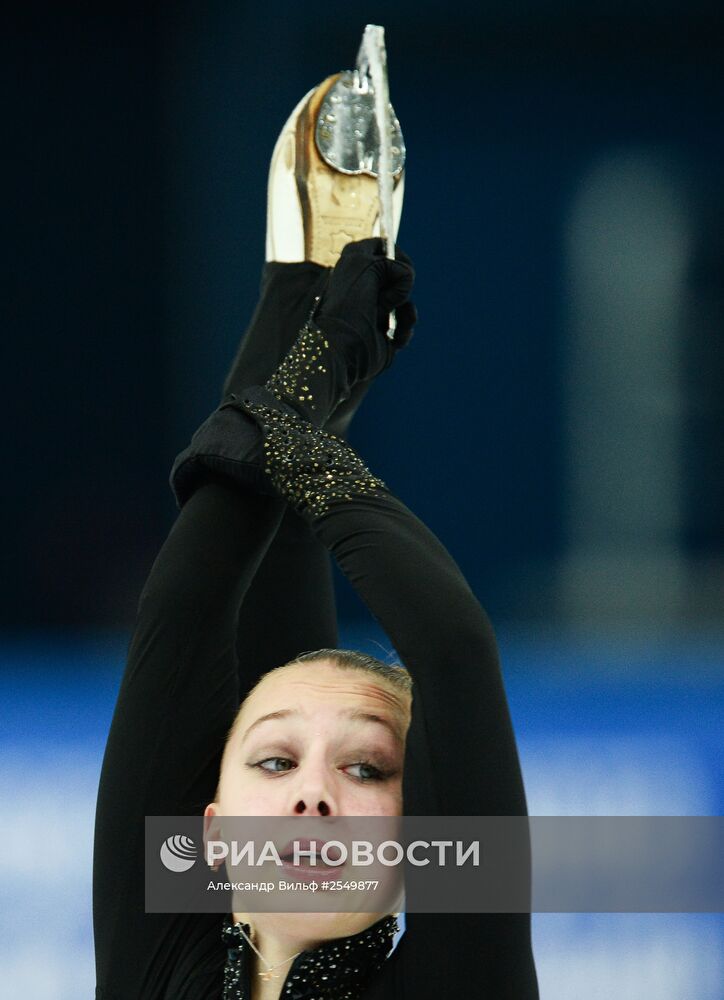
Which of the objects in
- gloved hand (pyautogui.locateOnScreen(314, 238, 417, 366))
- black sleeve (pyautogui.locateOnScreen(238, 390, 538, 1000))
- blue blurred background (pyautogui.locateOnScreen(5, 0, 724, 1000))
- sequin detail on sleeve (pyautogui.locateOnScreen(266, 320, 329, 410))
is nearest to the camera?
black sleeve (pyautogui.locateOnScreen(238, 390, 538, 1000))

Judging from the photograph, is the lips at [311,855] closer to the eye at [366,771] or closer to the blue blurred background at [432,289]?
the eye at [366,771]

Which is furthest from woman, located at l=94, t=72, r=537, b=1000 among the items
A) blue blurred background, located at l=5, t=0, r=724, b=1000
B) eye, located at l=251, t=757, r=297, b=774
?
blue blurred background, located at l=5, t=0, r=724, b=1000

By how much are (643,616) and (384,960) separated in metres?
3.05

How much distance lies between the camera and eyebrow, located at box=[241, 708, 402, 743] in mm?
968

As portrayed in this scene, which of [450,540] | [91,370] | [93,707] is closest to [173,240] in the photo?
[91,370]

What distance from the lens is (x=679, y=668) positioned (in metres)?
3.32

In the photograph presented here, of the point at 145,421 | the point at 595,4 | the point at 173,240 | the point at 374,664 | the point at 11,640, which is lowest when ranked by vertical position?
the point at 374,664

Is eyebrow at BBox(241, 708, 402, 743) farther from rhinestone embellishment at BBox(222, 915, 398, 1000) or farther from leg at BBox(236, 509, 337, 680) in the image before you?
leg at BBox(236, 509, 337, 680)

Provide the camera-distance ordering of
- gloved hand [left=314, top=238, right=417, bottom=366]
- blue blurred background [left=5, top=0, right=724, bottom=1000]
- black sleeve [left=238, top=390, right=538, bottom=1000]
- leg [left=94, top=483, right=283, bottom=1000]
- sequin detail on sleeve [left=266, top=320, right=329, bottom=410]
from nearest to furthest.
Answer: black sleeve [left=238, top=390, right=538, bottom=1000], leg [left=94, top=483, right=283, bottom=1000], sequin detail on sleeve [left=266, top=320, right=329, bottom=410], gloved hand [left=314, top=238, right=417, bottom=366], blue blurred background [left=5, top=0, right=724, bottom=1000]

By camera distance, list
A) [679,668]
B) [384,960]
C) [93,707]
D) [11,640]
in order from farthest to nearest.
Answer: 1. [11,640]
2. [679,668]
3. [93,707]
4. [384,960]

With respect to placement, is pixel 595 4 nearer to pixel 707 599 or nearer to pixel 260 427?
pixel 707 599

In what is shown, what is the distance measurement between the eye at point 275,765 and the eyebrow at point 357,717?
0.03 metres

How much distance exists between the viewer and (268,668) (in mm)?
1332

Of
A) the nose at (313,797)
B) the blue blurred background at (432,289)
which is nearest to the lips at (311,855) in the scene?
the nose at (313,797)
